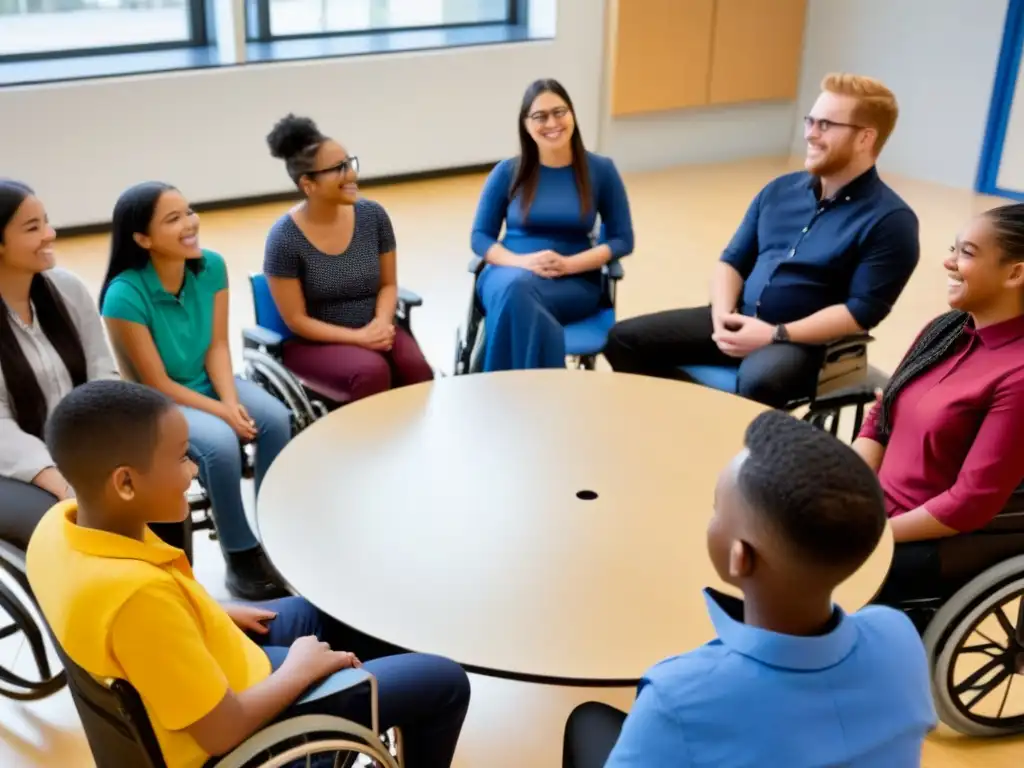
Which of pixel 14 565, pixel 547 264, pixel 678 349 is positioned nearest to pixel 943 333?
pixel 678 349

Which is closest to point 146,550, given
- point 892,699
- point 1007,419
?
point 892,699

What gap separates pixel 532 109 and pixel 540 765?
212 centimetres

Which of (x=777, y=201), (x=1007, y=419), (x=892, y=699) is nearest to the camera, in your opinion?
(x=892, y=699)

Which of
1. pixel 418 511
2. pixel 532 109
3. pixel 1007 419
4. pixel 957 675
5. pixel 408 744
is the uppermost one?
pixel 532 109

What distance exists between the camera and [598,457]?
2.51m

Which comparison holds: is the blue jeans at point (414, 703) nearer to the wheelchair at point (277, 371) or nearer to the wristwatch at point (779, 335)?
the wheelchair at point (277, 371)

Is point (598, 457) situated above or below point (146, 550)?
below

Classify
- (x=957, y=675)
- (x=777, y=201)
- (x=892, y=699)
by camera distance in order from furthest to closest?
(x=777, y=201), (x=957, y=675), (x=892, y=699)

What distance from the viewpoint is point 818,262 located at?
128 inches

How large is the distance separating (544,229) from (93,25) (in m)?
3.49

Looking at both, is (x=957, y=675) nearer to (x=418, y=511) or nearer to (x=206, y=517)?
(x=418, y=511)

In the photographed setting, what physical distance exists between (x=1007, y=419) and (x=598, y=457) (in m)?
0.87

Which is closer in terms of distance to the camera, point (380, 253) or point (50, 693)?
point (50, 693)

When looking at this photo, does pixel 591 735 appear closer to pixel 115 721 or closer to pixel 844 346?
pixel 115 721
